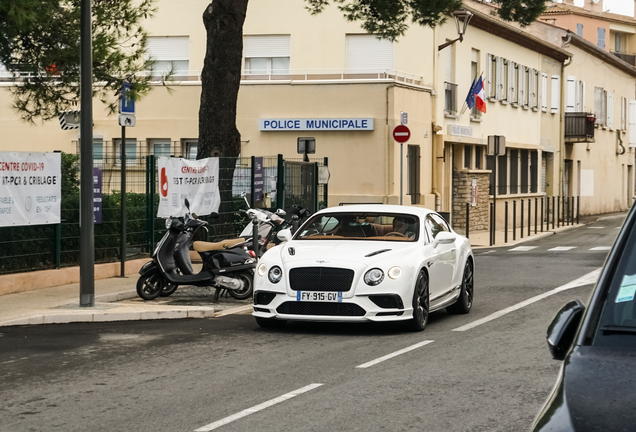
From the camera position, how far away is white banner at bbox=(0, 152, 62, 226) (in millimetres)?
14719

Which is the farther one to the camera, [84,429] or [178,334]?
[178,334]

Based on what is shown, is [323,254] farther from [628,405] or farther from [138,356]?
[628,405]

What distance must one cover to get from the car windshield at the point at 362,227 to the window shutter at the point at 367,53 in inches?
866

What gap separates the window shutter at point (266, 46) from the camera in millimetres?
35500

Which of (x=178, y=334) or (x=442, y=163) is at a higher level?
(x=442, y=163)

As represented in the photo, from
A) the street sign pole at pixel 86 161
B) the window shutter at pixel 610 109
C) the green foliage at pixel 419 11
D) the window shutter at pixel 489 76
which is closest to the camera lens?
the street sign pole at pixel 86 161

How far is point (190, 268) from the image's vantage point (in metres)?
14.7

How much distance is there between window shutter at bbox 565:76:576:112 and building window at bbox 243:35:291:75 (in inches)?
819

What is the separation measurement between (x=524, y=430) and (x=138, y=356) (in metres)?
4.33

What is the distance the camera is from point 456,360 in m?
9.63

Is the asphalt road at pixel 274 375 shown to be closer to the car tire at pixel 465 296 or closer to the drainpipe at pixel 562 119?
the car tire at pixel 465 296

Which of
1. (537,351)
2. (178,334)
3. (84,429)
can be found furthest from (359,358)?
(84,429)

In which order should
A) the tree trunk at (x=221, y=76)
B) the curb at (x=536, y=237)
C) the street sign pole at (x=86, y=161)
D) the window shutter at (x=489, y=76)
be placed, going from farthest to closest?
the window shutter at (x=489, y=76)
the curb at (x=536, y=237)
the tree trunk at (x=221, y=76)
the street sign pole at (x=86, y=161)

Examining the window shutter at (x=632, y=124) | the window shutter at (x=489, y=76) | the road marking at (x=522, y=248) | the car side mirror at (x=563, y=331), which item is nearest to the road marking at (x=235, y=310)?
the car side mirror at (x=563, y=331)
